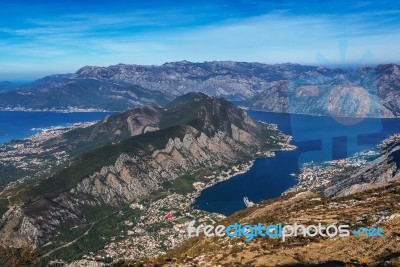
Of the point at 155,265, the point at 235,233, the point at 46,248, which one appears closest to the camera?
the point at 155,265

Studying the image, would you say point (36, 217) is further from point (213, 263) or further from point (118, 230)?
point (213, 263)

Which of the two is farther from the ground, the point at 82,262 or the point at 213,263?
the point at 213,263

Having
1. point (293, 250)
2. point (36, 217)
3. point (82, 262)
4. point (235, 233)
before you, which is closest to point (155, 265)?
point (235, 233)

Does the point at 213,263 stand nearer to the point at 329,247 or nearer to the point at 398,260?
the point at 329,247

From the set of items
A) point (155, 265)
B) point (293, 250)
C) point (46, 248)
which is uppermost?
point (293, 250)

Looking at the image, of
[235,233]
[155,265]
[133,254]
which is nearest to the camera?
[155,265]

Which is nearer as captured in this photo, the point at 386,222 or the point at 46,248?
the point at 386,222

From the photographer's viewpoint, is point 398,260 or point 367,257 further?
point 367,257

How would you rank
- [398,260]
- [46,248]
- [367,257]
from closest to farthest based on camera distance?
1. [398,260]
2. [367,257]
3. [46,248]

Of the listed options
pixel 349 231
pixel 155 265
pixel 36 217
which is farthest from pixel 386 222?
pixel 36 217
